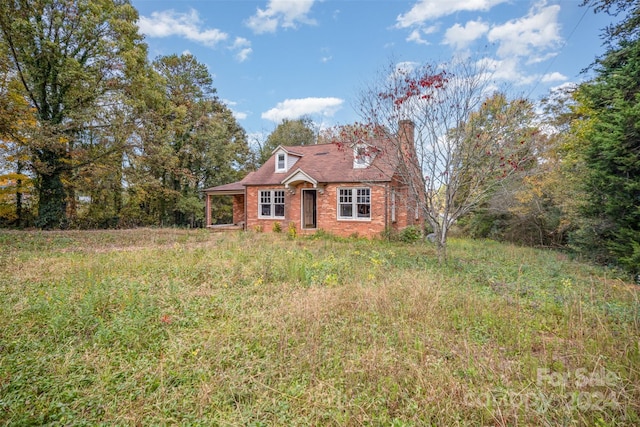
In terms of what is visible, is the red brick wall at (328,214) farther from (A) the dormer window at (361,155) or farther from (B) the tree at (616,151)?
(B) the tree at (616,151)

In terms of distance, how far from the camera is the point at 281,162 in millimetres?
17141

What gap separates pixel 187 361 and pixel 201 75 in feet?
78.3

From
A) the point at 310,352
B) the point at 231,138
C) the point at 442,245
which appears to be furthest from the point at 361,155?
the point at 231,138

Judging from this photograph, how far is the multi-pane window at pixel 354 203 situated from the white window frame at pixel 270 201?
3347 mm

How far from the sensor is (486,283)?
6.04 m

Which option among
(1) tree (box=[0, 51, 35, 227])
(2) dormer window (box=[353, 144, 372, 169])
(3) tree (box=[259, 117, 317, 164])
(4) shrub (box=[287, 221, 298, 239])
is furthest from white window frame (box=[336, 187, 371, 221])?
(3) tree (box=[259, 117, 317, 164])

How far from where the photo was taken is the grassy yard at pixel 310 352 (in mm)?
2414

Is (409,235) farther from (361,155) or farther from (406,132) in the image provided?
(406,132)

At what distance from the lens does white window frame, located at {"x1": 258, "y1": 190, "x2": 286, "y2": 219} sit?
16.4m

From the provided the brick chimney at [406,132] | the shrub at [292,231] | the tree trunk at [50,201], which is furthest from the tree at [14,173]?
the brick chimney at [406,132]

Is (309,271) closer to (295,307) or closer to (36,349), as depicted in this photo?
(295,307)

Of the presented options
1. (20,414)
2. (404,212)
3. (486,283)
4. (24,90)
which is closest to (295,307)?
(20,414)

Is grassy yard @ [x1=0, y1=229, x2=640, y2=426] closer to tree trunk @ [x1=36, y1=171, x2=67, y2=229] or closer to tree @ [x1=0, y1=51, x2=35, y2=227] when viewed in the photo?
tree @ [x1=0, y1=51, x2=35, y2=227]

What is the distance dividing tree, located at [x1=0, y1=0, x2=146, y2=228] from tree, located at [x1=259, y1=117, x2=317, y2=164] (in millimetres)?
12681
